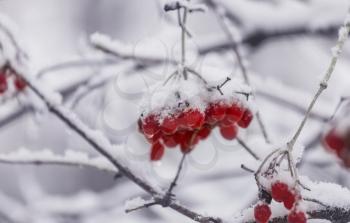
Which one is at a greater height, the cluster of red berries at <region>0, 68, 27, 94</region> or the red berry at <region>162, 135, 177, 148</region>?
the cluster of red berries at <region>0, 68, 27, 94</region>

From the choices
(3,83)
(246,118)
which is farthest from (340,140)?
(3,83)

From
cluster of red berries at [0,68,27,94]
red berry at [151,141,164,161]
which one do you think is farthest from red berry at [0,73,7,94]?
red berry at [151,141,164,161]

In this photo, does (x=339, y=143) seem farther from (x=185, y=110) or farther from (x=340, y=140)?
(x=185, y=110)

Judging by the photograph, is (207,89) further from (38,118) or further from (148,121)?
(38,118)

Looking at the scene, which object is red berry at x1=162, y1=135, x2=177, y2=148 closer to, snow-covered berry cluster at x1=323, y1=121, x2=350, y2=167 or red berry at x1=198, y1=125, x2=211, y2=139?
red berry at x1=198, y1=125, x2=211, y2=139

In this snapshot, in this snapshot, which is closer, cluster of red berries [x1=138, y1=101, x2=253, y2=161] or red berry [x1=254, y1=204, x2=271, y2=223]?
red berry [x1=254, y1=204, x2=271, y2=223]

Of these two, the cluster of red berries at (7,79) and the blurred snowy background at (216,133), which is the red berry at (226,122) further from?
the cluster of red berries at (7,79)

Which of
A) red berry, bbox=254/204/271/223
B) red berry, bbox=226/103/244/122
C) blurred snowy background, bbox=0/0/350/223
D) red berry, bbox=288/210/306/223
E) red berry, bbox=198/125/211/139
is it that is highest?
blurred snowy background, bbox=0/0/350/223
